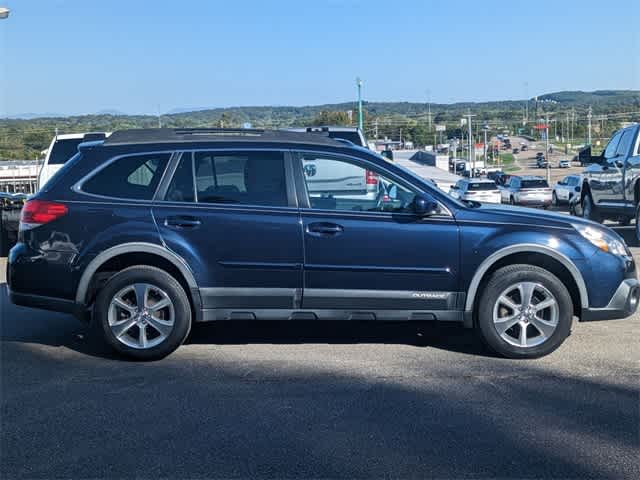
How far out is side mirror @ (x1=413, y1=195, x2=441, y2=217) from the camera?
21.0 ft

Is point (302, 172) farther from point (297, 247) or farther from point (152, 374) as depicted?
point (152, 374)

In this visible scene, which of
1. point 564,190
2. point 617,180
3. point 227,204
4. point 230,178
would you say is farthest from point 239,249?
point 564,190

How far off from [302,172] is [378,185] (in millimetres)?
628

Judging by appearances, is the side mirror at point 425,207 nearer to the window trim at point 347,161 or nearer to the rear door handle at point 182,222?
the window trim at point 347,161

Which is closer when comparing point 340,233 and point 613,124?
point 340,233

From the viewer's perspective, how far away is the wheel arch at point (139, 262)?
6402 millimetres

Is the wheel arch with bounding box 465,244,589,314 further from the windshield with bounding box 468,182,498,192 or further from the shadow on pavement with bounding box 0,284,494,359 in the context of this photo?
the windshield with bounding box 468,182,498,192

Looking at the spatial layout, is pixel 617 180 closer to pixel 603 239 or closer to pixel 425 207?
pixel 603 239

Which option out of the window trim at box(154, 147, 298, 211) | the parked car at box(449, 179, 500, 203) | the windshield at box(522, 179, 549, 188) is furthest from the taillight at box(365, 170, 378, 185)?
the windshield at box(522, 179, 549, 188)

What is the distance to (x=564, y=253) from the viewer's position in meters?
6.43

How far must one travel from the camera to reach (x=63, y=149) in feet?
48.7

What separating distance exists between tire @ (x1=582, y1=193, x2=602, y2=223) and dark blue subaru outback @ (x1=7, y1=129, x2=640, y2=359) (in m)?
9.70

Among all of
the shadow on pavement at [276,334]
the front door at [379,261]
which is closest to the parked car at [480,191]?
the shadow on pavement at [276,334]

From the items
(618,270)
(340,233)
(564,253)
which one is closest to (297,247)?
(340,233)
